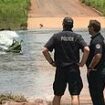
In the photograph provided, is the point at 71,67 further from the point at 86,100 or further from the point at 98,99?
the point at 86,100

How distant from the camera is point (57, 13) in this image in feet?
156

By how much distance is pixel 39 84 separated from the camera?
43.0 ft

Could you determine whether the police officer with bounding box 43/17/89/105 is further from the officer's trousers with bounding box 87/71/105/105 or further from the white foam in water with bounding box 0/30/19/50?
the white foam in water with bounding box 0/30/19/50

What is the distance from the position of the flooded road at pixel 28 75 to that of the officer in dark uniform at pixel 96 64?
165 cm

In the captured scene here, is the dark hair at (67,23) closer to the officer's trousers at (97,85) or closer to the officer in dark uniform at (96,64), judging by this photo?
the officer in dark uniform at (96,64)

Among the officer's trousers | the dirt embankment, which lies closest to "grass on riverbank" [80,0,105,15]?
the dirt embankment

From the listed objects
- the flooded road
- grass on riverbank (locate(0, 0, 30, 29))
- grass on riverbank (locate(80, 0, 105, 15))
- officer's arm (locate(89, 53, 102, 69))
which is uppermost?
officer's arm (locate(89, 53, 102, 69))

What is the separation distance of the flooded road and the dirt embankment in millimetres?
15382

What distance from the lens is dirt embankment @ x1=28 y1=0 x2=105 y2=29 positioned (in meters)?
37.7

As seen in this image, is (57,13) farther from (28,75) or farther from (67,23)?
(67,23)

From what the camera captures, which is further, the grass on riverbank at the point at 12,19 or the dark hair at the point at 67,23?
the grass on riverbank at the point at 12,19

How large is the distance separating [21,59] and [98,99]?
1102cm

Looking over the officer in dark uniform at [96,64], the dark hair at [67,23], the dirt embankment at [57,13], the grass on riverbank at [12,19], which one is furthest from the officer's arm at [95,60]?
the dirt embankment at [57,13]

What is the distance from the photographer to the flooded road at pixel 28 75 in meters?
11.9
